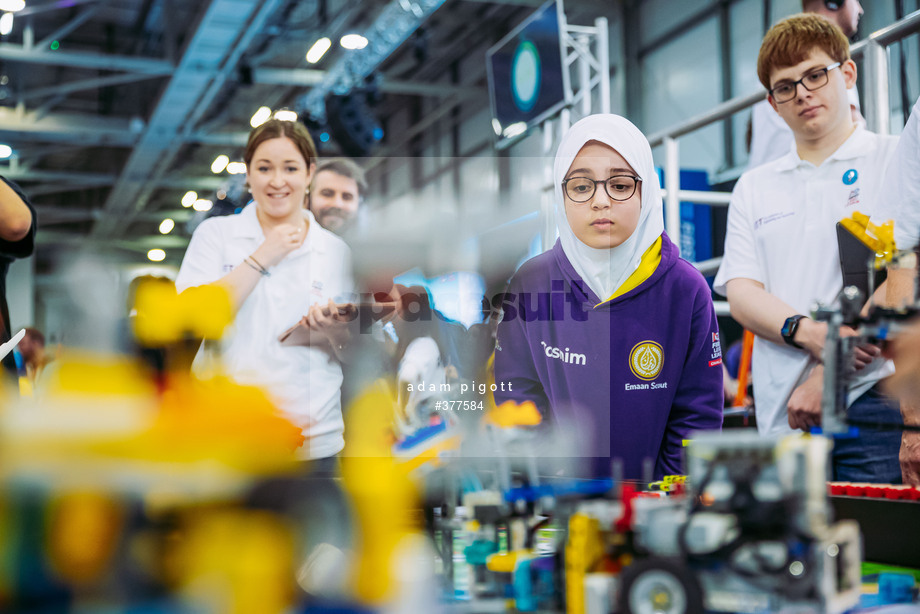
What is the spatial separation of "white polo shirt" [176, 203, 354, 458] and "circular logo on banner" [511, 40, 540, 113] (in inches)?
110

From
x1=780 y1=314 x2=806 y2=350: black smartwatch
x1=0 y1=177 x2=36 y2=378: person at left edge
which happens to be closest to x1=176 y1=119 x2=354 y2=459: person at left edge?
x1=0 y1=177 x2=36 y2=378: person at left edge

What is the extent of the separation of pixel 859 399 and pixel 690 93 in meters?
6.02

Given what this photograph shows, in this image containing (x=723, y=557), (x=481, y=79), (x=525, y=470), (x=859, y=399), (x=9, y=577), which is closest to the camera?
(x=9, y=577)

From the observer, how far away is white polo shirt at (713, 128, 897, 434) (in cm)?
141

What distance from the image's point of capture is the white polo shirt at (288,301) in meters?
0.78

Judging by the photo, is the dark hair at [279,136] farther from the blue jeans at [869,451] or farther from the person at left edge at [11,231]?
the blue jeans at [869,451]

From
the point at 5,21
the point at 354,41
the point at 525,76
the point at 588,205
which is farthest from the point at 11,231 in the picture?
the point at 5,21

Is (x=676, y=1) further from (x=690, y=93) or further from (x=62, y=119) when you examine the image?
(x=62, y=119)

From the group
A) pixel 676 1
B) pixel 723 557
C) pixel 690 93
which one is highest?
pixel 676 1

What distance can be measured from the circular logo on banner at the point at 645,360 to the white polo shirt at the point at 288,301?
334 millimetres

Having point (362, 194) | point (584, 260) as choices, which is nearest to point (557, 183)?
point (584, 260)

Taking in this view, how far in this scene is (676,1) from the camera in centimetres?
706

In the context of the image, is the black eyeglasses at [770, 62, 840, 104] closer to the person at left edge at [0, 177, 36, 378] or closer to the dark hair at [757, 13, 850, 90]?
the dark hair at [757, 13, 850, 90]

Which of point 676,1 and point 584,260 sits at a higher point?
point 676,1
